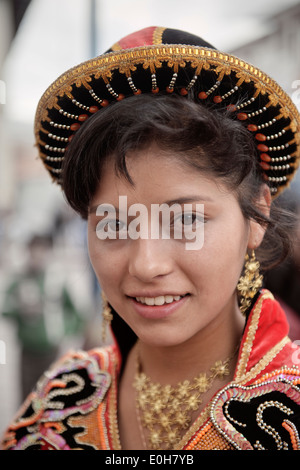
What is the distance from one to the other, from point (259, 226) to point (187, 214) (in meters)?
0.26

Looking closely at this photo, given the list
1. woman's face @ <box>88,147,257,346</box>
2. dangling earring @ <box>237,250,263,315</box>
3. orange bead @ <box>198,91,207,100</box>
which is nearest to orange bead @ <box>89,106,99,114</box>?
woman's face @ <box>88,147,257,346</box>

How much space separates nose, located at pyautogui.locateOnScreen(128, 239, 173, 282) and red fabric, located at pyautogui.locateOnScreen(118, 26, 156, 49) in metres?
0.47

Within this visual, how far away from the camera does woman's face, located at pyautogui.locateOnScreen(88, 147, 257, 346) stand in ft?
3.54

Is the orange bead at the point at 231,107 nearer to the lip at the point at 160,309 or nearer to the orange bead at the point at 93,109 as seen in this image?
the orange bead at the point at 93,109

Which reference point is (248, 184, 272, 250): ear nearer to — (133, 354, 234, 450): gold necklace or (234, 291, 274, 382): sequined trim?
(234, 291, 274, 382): sequined trim

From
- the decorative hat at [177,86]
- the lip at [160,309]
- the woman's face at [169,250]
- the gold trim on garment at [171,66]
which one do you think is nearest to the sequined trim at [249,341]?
the woman's face at [169,250]

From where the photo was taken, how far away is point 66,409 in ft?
4.62

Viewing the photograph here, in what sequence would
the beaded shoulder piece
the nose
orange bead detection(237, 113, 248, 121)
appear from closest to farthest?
the nose → orange bead detection(237, 113, 248, 121) → the beaded shoulder piece

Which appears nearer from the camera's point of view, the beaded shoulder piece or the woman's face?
the woman's face

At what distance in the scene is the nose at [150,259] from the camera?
106 cm

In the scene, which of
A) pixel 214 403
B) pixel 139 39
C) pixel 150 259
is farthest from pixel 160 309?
pixel 139 39
